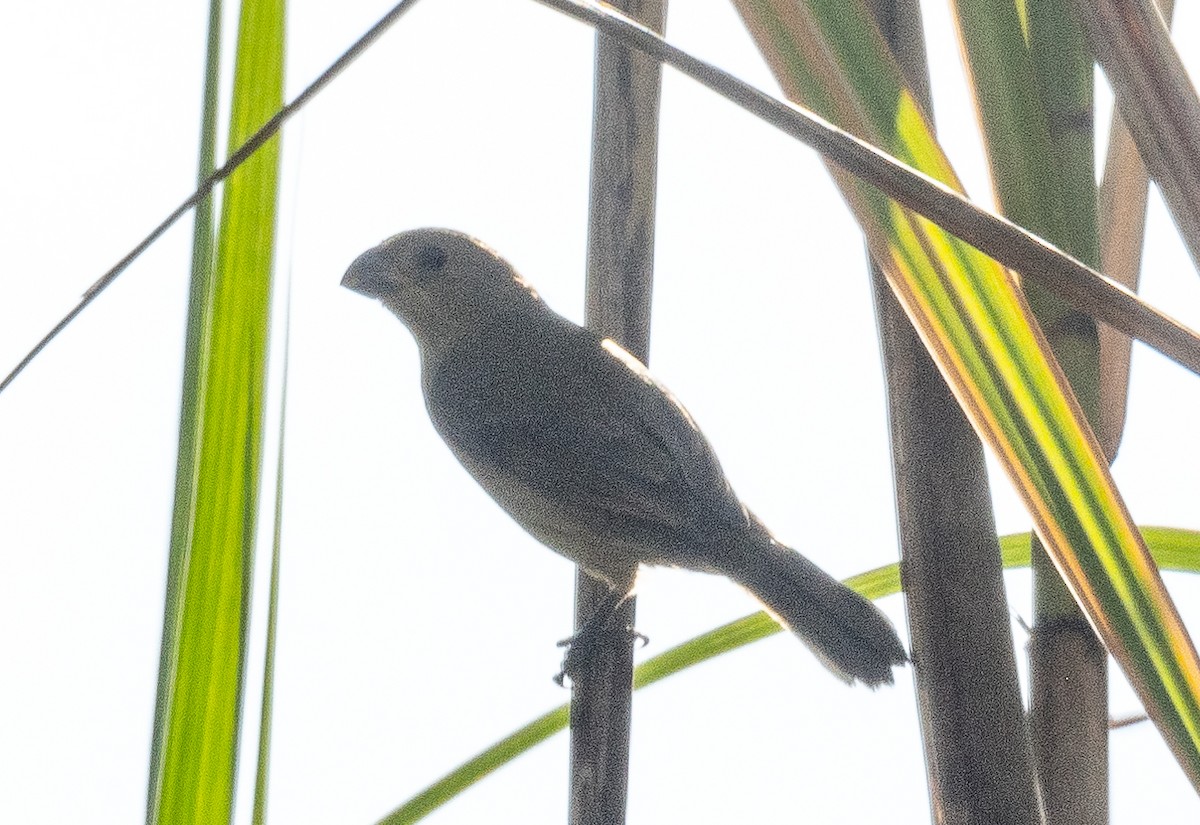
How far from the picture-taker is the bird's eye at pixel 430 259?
2355mm

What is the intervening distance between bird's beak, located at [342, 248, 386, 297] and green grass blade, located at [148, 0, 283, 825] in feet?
4.58

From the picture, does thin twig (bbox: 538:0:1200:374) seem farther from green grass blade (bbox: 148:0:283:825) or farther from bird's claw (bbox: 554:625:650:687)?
bird's claw (bbox: 554:625:650:687)

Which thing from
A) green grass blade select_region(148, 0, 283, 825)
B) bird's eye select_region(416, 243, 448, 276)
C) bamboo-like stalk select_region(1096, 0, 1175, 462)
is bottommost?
green grass blade select_region(148, 0, 283, 825)

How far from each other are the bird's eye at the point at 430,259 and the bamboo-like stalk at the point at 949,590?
1.38 m

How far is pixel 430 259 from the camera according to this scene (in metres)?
2.37

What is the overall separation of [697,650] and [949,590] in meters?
0.25

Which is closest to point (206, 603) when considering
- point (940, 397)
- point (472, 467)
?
point (940, 397)

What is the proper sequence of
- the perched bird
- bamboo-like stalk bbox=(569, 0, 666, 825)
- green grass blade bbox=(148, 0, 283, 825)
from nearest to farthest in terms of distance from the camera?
green grass blade bbox=(148, 0, 283, 825)
bamboo-like stalk bbox=(569, 0, 666, 825)
the perched bird

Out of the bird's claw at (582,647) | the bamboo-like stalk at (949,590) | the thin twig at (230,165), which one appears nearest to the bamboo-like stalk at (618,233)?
the bird's claw at (582,647)

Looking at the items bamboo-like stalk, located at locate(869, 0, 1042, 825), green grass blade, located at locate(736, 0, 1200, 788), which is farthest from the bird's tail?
green grass blade, located at locate(736, 0, 1200, 788)

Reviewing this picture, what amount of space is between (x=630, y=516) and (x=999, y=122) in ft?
3.55

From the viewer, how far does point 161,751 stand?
0.72 metres

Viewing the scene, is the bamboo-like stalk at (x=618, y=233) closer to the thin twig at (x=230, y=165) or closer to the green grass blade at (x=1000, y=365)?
the green grass blade at (x=1000, y=365)

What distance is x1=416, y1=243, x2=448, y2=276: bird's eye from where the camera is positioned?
2355 millimetres
